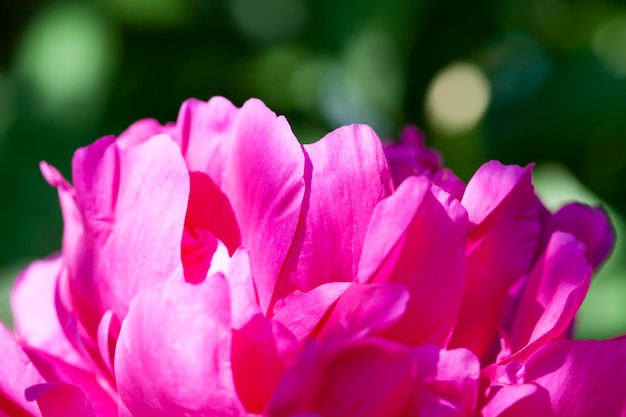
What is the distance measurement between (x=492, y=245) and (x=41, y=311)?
1.20 ft

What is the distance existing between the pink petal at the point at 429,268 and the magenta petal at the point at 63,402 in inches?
7.0

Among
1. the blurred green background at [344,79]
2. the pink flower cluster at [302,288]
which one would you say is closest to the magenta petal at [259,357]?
the pink flower cluster at [302,288]

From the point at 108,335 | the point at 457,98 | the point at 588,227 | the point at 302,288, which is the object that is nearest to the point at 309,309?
the point at 302,288

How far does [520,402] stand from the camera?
538 millimetres

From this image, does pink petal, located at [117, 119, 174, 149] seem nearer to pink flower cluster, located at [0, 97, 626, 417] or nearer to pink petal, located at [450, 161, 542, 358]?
pink flower cluster, located at [0, 97, 626, 417]

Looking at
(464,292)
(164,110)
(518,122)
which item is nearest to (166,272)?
(464,292)

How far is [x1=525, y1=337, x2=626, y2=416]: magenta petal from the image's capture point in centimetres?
56

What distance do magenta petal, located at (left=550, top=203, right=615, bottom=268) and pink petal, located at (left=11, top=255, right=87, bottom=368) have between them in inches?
14.4

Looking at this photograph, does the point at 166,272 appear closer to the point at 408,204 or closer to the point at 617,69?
the point at 408,204

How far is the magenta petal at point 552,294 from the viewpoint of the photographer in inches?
22.5

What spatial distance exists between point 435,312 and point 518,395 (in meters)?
0.07

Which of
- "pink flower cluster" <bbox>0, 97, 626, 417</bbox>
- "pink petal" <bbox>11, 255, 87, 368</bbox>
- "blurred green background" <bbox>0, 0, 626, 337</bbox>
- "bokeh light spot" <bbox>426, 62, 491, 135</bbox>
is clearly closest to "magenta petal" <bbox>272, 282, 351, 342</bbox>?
"pink flower cluster" <bbox>0, 97, 626, 417</bbox>

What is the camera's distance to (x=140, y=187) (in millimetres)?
600

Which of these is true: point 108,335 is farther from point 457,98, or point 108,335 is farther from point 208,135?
point 457,98
